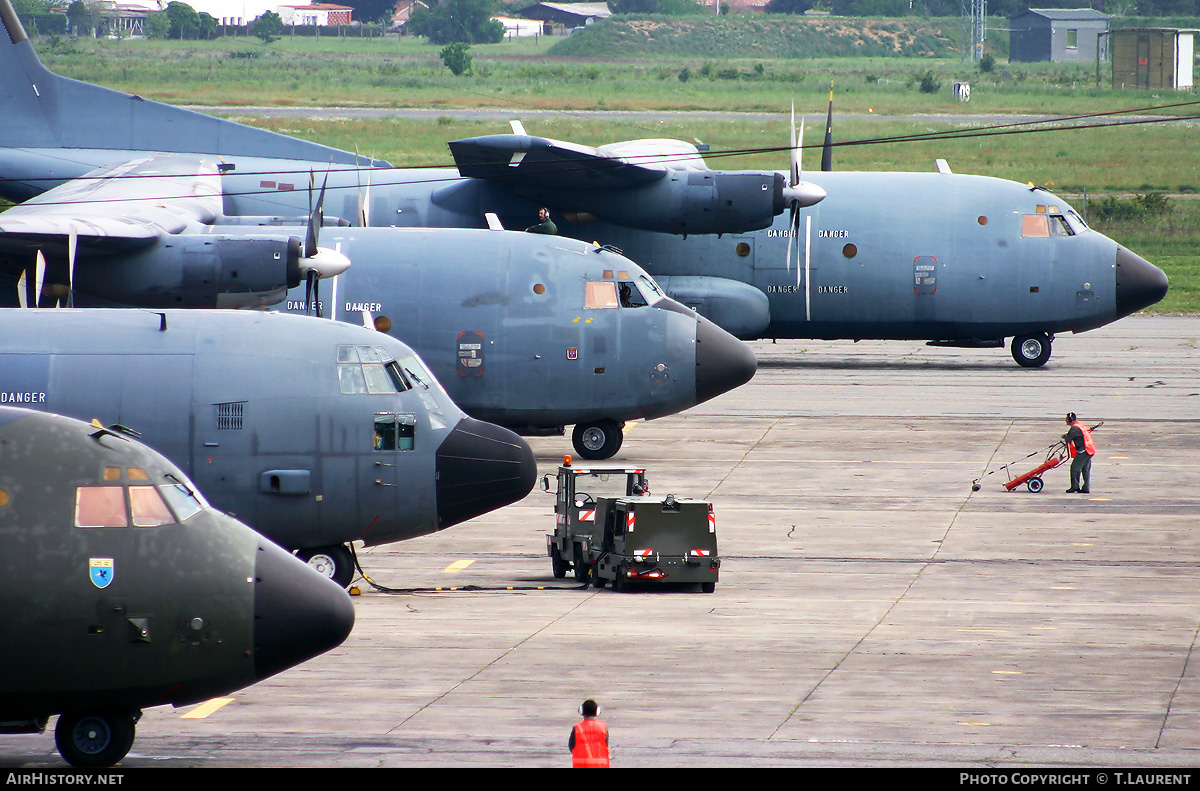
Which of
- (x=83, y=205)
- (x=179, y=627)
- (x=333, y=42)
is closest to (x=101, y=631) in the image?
(x=179, y=627)

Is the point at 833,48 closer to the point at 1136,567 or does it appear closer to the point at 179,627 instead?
the point at 1136,567

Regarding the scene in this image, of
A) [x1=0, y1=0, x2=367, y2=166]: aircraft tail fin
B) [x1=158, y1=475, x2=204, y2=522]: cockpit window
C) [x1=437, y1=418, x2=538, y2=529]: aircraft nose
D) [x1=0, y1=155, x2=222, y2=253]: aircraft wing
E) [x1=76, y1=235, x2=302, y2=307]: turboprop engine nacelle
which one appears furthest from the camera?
[x1=0, y1=0, x2=367, y2=166]: aircraft tail fin

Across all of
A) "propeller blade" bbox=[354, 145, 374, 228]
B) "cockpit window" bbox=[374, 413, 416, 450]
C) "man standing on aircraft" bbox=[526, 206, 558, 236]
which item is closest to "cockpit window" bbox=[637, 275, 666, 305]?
"man standing on aircraft" bbox=[526, 206, 558, 236]

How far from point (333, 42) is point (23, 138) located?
14756 cm

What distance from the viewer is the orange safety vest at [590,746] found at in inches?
463

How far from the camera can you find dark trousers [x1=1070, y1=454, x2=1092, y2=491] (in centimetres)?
2812

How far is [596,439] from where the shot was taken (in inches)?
1201

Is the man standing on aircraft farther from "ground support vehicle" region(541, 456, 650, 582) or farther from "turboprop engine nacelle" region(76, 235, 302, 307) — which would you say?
"ground support vehicle" region(541, 456, 650, 582)

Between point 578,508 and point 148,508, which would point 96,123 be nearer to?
point 578,508

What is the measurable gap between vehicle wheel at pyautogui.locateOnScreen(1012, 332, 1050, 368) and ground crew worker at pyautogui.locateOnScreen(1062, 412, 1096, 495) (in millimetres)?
13762

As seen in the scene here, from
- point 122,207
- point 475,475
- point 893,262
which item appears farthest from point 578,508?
point 893,262

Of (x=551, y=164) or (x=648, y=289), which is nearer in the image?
(x=648, y=289)

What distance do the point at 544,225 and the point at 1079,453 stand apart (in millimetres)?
13833

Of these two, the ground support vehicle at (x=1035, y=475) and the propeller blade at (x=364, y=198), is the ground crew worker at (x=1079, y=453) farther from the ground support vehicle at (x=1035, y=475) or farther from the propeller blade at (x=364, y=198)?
the propeller blade at (x=364, y=198)
